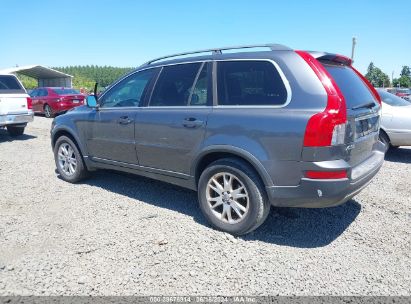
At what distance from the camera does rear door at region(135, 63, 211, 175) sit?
11.8ft

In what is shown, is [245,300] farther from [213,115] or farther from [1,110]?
[1,110]

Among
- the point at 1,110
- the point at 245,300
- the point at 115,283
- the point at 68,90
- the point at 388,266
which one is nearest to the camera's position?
the point at 245,300

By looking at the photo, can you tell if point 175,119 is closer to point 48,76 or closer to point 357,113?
point 357,113

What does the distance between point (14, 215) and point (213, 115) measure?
2808 millimetres

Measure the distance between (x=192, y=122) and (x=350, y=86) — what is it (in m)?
1.70

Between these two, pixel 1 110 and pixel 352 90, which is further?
pixel 1 110

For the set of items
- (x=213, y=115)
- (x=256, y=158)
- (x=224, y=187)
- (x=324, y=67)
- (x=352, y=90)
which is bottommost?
(x=224, y=187)

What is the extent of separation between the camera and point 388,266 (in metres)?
2.91

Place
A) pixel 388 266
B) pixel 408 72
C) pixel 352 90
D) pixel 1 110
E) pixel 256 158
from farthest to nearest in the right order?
pixel 408 72 → pixel 1 110 → pixel 352 90 → pixel 256 158 → pixel 388 266

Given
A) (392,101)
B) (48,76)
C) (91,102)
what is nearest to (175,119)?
(91,102)

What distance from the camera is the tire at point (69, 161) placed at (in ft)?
17.0

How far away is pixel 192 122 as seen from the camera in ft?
11.8

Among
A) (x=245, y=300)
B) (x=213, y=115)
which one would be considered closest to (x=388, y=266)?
(x=245, y=300)

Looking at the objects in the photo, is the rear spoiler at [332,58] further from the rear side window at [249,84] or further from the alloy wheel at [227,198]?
the alloy wheel at [227,198]
